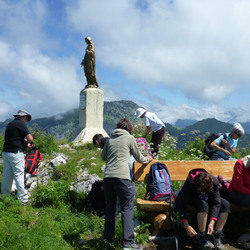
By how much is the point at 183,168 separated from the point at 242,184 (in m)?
0.97

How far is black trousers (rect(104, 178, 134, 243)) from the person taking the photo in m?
3.11

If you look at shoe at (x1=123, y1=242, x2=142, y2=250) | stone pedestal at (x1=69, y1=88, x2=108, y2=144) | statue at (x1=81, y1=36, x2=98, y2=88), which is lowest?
shoe at (x1=123, y1=242, x2=142, y2=250)

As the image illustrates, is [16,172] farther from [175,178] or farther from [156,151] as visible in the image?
[156,151]

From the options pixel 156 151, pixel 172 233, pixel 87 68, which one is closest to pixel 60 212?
pixel 172 233

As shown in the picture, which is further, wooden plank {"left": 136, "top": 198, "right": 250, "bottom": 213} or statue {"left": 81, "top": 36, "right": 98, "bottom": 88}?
statue {"left": 81, "top": 36, "right": 98, "bottom": 88}

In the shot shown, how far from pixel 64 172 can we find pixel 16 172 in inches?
75.8

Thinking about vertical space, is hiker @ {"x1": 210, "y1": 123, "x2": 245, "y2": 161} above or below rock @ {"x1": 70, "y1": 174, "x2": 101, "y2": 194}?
above

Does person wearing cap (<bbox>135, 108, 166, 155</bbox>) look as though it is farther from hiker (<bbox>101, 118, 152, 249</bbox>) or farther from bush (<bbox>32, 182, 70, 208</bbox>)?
hiker (<bbox>101, 118, 152, 249</bbox>)

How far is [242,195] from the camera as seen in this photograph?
3.46 m

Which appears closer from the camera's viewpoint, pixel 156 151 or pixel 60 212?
pixel 60 212

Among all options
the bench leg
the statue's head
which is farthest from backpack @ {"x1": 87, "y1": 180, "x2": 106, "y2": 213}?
the statue's head

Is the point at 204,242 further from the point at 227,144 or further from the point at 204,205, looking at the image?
the point at 227,144

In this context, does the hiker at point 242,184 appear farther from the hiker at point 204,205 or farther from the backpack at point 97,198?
the backpack at point 97,198

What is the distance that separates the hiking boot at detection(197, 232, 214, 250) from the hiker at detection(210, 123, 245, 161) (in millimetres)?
2157
